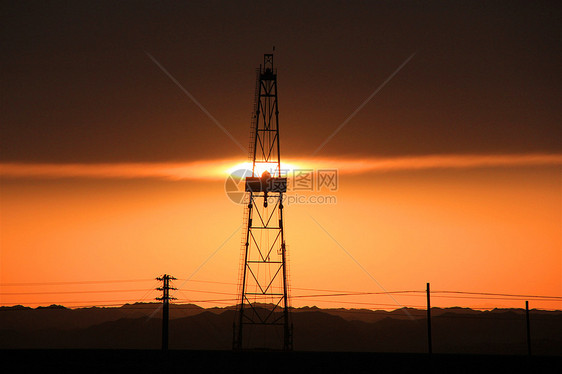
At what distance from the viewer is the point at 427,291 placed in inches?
2264

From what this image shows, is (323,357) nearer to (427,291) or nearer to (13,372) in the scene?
(427,291)

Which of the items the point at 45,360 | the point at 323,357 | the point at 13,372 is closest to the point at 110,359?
the point at 45,360

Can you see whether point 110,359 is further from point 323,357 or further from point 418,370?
point 418,370

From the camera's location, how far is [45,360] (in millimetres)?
48156

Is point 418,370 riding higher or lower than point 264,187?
lower

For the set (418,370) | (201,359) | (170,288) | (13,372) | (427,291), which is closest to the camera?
(13,372)

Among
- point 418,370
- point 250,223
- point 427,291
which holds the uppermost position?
point 250,223

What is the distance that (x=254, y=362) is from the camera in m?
48.4

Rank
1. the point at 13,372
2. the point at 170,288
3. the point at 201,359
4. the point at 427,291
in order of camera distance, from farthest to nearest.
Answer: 1. the point at 170,288
2. the point at 427,291
3. the point at 201,359
4. the point at 13,372

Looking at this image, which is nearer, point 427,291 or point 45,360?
point 45,360

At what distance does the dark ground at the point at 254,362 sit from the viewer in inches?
1781

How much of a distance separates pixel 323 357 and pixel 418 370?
27.2 ft

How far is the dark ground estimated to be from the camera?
45250 mm

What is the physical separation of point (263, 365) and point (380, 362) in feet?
27.4
